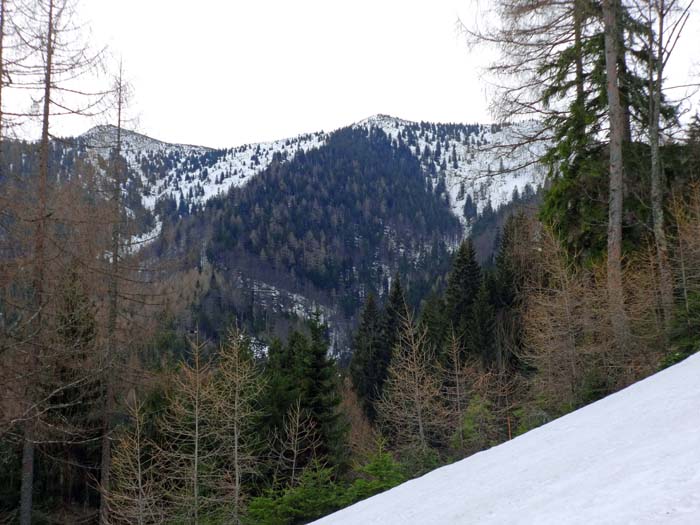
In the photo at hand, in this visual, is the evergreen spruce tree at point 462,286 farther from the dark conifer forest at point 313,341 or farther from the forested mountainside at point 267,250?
the dark conifer forest at point 313,341

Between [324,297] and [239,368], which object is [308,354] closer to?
[239,368]

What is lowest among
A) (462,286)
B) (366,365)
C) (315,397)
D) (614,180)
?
(366,365)

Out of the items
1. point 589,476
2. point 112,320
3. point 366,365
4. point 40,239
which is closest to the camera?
point 589,476

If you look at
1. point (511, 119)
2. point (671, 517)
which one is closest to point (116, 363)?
point (511, 119)

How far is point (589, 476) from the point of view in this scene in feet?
10.2

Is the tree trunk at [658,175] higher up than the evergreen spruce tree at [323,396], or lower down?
higher up

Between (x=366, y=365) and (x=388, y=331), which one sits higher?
(x=388, y=331)

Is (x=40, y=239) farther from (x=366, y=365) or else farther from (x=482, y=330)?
(x=366, y=365)

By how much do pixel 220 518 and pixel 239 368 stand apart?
4.13 meters

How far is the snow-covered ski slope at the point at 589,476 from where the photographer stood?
2.49m

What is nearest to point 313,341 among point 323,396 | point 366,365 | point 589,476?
point 323,396

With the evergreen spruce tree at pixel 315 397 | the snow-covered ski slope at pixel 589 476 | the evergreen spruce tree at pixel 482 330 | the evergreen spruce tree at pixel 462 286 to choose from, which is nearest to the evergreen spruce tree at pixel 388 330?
the evergreen spruce tree at pixel 462 286

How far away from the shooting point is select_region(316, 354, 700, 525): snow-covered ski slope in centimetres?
249

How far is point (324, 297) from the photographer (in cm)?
15488
